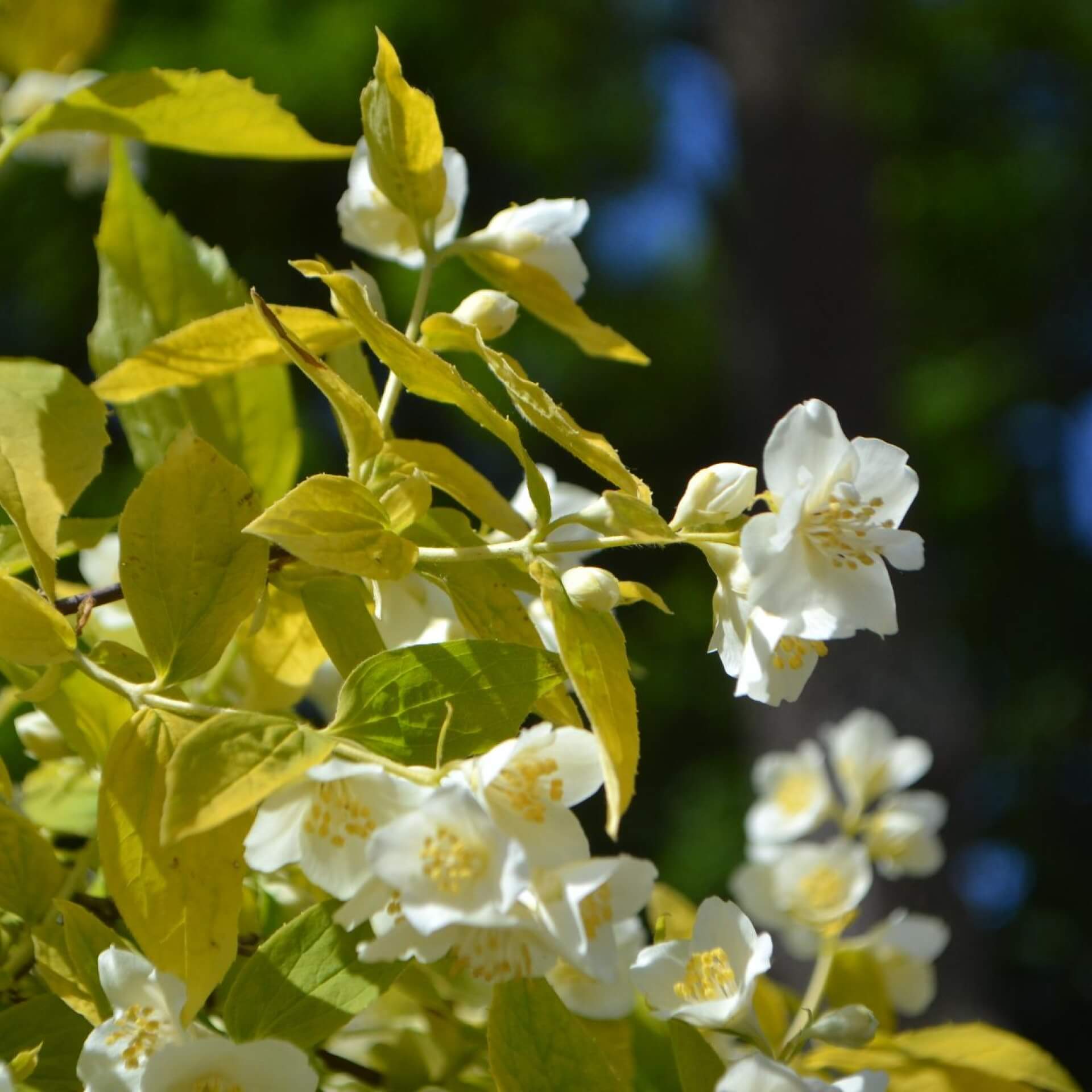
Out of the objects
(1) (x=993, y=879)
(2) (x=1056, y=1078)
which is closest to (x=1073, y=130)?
(1) (x=993, y=879)

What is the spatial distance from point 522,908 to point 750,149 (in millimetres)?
4106

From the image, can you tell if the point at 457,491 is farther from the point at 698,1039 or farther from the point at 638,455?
the point at 638,455

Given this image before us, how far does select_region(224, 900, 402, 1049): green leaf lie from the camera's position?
497 millimetres

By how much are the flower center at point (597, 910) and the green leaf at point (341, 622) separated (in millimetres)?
131

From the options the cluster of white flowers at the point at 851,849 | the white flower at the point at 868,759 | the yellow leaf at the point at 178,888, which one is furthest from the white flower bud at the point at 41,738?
the white flower at the point at 868,759

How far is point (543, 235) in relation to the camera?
2.18 feet

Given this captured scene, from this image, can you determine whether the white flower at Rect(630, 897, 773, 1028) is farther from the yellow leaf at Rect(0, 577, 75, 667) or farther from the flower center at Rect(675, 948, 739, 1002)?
the yellow leaf at Rect(0, 577, 75, 667)

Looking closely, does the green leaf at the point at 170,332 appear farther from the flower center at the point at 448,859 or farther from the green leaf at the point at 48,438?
the flower center at the point at 448,859

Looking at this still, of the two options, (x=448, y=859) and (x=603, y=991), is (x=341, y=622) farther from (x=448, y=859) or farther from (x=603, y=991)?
(x=603, y=991)

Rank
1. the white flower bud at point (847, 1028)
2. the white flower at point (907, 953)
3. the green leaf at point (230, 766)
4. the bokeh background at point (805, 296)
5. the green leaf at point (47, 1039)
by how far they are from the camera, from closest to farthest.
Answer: the green leaf at point (230, 766) < the green leaf at point (47, 1039) < the white flower bud at point (847, 1028) < the white flower at point (907, 953) < the bokeh background at point (805, 296)

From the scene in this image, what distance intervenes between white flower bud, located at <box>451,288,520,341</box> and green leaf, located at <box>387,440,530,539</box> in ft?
0.23

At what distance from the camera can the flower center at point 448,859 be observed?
420 millimetres

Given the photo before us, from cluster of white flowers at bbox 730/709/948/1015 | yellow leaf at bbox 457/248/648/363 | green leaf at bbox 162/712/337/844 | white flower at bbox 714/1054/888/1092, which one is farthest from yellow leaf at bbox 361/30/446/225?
cluster of white flowers at bbox 730/709/948/1015

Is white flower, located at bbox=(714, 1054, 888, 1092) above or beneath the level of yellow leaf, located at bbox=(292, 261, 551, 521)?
beneath
